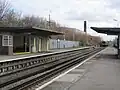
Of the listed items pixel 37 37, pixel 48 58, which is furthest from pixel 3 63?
pixel 37 37

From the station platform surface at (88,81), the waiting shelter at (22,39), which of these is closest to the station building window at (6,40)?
the waiting shelter at (22,39)

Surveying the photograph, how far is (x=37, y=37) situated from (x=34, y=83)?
38.7m

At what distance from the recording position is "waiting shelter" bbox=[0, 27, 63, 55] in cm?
4081

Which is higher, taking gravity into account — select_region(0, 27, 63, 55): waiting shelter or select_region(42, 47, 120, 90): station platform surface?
select_region(0, 27, 63, 55): waiting shelter

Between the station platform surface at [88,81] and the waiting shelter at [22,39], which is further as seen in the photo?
the waiting shelter at [22,39]

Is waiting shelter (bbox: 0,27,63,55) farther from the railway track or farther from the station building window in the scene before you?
the railway track

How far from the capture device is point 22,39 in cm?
4888

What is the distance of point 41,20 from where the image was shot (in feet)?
382

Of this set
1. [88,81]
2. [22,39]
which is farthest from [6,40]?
[88,81]

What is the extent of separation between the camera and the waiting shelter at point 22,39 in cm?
4081

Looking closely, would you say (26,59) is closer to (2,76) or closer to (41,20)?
(2,76)

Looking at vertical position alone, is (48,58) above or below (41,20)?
below

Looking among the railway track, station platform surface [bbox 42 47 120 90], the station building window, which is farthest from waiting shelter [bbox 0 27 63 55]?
station platform surface [bbox 42 47 120 90]

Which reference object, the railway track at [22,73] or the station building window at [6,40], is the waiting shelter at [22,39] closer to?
the station building window at [6,40]
